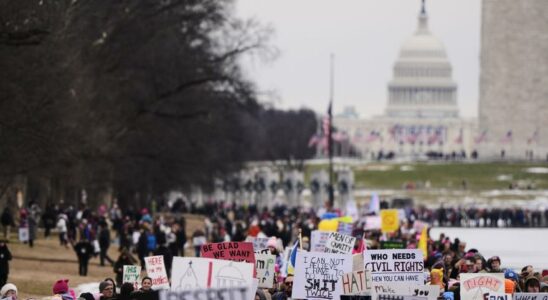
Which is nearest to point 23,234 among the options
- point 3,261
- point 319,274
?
point 3,261

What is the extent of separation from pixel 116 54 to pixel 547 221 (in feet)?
96.4

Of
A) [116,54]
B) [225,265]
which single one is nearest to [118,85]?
[116,54]

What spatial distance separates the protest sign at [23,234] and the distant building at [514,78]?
80.8 meters

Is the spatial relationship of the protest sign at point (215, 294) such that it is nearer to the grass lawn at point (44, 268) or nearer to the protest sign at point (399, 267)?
the protest sign at point (399, 267)

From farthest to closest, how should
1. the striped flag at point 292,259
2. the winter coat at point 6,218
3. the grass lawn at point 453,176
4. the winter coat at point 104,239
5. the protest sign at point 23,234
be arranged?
the grass lawn at point 453,176 → the winter coat at point 6,218 → the protest sign at point 23,234 → the winter coat at point 104,239 → the striped flag at point 292,259

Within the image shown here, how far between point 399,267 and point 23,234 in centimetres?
2552

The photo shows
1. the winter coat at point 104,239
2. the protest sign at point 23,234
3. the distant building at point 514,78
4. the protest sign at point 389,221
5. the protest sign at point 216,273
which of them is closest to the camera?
the protest sign at point 216,273

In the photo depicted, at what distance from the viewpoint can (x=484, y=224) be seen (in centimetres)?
8088

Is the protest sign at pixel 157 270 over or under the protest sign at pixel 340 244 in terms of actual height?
under

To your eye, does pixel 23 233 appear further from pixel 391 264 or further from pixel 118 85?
pixel 391 264

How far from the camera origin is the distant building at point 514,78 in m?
124

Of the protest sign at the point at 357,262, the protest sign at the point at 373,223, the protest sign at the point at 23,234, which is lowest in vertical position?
the protest sign at the point at 357,262

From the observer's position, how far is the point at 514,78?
421 ft

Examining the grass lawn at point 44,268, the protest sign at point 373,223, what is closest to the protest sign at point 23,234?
the grass lawn at point 44,268
